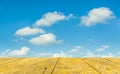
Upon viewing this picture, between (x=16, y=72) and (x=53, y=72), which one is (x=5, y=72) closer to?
(x=16, y=72)

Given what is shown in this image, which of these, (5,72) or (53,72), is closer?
(53,72)

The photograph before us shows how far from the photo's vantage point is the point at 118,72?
13.5 ft

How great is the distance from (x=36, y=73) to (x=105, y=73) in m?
1.07

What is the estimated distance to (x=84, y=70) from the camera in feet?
13.5

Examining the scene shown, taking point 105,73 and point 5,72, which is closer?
point 105,73

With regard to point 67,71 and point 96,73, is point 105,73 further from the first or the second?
point 67,71

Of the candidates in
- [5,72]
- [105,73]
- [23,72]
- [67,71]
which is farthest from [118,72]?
[5,72]

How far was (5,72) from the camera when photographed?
4.21 metres

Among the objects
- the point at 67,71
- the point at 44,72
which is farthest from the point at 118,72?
the point at 44,72

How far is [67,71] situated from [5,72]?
1.03 metres

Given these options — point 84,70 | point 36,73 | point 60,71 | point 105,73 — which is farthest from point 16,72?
point 105,73

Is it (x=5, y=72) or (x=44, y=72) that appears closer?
(x=44, y=72)

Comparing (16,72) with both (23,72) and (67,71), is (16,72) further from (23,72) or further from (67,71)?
(67,71)

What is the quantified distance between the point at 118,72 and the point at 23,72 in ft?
5.01
